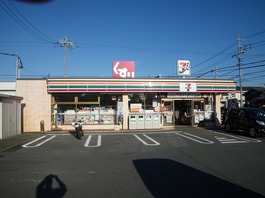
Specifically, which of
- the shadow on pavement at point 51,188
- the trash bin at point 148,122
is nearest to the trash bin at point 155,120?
the trash bin at point 148,122

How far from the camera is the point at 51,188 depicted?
672 cm

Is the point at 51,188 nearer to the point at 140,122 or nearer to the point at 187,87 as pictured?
the point at 140,122

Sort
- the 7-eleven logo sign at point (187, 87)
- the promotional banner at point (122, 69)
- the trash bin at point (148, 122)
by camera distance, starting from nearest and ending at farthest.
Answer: the trash bin at point (148, 122), the 7-eleven logo sign at point (187, 87), the promotional banner at point (122, 69)

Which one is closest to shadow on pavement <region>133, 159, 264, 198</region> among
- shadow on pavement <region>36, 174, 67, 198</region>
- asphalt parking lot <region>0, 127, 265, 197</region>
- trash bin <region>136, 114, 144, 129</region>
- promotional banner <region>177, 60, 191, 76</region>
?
asphalt parking lot <region>0, 127, 265, 197</region>

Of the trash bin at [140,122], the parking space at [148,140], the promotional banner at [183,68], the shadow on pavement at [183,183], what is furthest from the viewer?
the promotional banner at [183,68]

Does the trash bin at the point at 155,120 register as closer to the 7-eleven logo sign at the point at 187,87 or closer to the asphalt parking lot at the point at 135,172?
the 7-eleven logo sign at the point at 187,87

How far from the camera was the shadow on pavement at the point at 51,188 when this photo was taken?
619 centimetres

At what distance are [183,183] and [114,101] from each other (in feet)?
55.0

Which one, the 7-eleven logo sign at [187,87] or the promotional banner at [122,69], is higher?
the promotional banner at [122,69]

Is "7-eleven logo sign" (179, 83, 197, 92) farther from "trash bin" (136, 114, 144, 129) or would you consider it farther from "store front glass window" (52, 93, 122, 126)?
"store front glass window" (52, 93, 122, 126)

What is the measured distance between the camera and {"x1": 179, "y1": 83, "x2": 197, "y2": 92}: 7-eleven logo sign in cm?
2383

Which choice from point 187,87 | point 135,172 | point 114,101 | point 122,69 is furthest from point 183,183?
point 122,69

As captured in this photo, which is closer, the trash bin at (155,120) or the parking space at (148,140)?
the parking space at (148,140)

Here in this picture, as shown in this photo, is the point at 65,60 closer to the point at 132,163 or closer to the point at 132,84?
the point at 132,84
